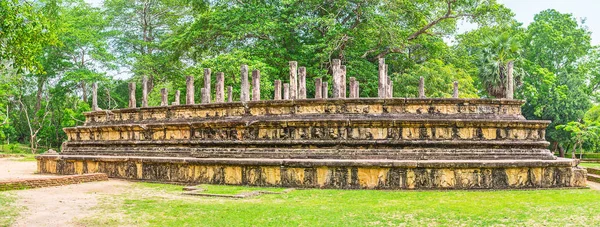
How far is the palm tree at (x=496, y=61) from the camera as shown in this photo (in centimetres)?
2978

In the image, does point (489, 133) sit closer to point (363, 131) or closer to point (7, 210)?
point (363, 131)

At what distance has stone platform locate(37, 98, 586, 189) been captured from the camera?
399 inches

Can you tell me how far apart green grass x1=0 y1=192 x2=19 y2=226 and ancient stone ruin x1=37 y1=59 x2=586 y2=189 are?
12.4 feet

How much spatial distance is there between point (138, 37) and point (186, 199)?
3251 cm

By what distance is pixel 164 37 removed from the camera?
37.8 m

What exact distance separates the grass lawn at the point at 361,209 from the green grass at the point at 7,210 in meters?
1.09

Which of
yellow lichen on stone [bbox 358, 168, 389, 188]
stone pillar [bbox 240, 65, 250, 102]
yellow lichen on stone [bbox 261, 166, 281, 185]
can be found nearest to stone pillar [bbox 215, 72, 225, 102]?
stone pillar [bbox 240, 65, 250, 102]

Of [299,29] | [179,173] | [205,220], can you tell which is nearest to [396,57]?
[299,29]

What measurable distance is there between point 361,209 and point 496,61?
25823mm

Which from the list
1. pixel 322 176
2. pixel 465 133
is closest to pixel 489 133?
pixel 465 133

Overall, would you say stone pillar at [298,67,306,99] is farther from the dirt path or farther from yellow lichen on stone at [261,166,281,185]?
the dirt path

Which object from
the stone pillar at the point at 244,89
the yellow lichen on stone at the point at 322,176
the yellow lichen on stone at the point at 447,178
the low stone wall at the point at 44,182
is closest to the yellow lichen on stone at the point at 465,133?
the yellow lichen on stone at the point at 447,178

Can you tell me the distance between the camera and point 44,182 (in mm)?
11000

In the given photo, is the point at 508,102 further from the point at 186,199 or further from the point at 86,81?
the point at 86,81
